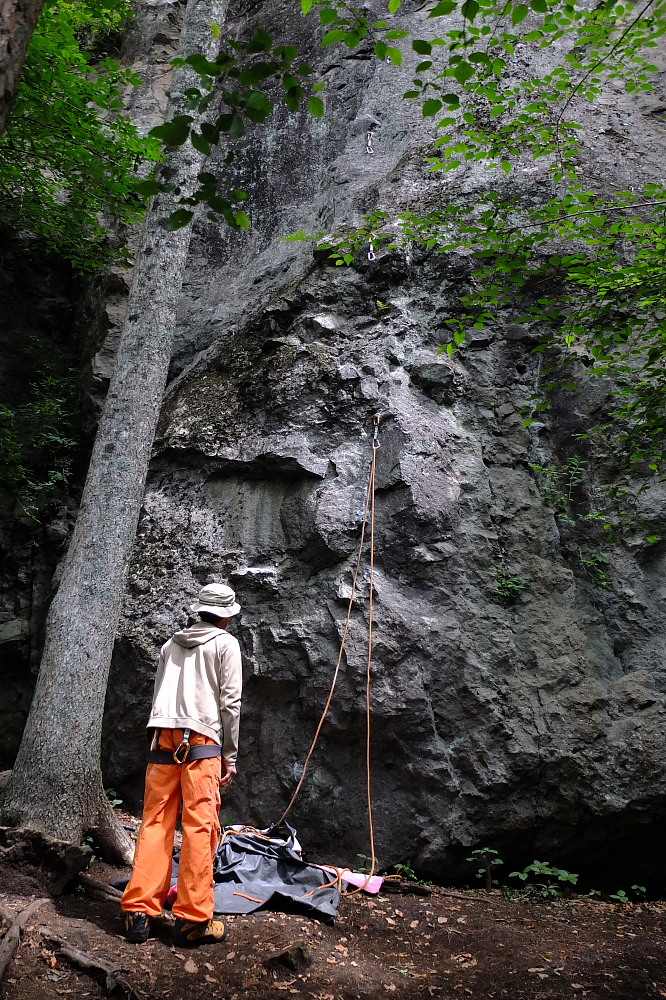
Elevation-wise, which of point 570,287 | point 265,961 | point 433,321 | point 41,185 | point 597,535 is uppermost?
point 41,185

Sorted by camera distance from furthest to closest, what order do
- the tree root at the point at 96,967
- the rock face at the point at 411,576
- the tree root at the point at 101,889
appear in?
1. the rock face at the point at 411,576
2. the tree root at the point at 101,889
3. the tree root at the point at 96,967

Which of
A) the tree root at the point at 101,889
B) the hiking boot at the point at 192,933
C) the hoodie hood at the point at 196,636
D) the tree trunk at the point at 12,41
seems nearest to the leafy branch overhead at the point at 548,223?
the tree trunk at the point at 12,41

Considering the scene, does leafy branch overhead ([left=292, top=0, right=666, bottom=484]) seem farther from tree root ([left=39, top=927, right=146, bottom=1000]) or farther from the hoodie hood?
tree root ([left=39, top=927, right=146, bottom=1000])

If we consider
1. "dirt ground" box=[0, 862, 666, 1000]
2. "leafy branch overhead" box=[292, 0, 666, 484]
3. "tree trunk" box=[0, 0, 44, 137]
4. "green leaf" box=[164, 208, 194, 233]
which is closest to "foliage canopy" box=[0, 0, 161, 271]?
"leafy branch overhead" box=[292, 0, 666, 484]

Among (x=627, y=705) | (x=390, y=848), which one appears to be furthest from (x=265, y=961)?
(x=627, y=705)

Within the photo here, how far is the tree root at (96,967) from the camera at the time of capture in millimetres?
3061

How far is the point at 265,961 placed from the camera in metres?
3.52

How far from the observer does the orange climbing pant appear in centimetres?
366

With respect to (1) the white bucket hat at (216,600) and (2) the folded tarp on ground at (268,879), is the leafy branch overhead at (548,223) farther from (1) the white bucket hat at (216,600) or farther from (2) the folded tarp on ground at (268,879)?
(2) the folded tarp on ground at (268,879)

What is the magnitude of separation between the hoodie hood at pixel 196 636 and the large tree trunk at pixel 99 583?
862 mm

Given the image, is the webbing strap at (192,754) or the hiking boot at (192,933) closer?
the hiking boot at (192,933)

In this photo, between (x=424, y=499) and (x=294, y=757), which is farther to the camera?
(x=424, y=499)

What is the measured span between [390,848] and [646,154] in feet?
25.9

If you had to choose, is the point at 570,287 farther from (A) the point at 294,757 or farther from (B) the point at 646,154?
(A) the point at 294,757
